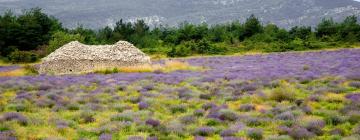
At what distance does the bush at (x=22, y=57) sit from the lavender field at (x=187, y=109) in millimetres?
31448

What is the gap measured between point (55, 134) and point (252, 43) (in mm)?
56181

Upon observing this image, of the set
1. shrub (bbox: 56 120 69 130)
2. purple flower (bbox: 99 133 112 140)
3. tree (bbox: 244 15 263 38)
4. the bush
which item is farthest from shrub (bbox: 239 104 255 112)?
tree (bbox: 244 15 263 38)

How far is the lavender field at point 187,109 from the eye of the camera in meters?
13.4

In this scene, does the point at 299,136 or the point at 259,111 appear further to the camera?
the point at 259,111

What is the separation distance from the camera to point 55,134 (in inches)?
522

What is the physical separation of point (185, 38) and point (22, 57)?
1085 inches

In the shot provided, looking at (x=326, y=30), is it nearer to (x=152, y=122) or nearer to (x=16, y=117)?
A: (x=152, y=122)

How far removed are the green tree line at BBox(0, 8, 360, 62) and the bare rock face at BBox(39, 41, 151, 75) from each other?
19104 mm

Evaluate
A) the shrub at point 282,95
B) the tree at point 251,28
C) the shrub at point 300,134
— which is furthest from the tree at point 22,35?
the shrub at point 300,134

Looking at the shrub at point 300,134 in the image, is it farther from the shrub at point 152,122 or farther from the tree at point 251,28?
the tree at point 251,28

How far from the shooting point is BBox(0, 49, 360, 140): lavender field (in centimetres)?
1340

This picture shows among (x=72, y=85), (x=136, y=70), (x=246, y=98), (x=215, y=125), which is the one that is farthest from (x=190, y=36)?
(x=215, y=125)

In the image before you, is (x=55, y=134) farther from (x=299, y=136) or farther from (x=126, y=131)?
(x=299, y=136)

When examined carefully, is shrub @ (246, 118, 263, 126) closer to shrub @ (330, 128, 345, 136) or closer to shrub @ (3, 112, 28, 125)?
shrub @ (330, 128, 345, 136)
